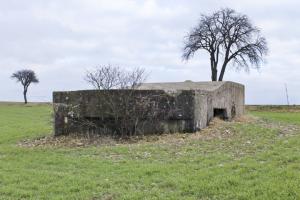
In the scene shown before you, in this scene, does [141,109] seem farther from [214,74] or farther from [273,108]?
[214,74]

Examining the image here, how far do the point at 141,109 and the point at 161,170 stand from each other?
5593mm

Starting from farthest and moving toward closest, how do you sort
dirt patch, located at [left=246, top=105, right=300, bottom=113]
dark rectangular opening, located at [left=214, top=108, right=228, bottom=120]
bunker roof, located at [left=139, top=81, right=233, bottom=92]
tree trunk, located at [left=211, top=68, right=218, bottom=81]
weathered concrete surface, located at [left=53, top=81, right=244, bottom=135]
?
tree trunk, located at [left=211, top=68, right=218, bottom=81] → dirt patch, located at [left=246, top=105, right=300, bottom=113] → dark rectangular opening, located at [left=214, top=108, right=228, bottom=120] → bunker roof, located at [left=139, top=81, right=233, bottom=92] → weathered concrete surface, located at [left=53, top=81, right=244, bottom=135]

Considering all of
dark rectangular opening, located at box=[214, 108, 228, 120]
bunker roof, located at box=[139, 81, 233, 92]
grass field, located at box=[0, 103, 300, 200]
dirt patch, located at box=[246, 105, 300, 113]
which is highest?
bunker roof, located at box=[139, 81, 233, 92]

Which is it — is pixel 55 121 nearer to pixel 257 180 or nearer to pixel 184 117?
pixel 184 117

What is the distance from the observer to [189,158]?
30.2ft

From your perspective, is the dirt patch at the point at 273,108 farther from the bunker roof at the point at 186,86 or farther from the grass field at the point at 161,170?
the grass field at the point at 161,170

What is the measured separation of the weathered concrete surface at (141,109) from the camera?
13.5 metres

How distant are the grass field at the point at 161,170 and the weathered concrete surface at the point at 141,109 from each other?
128 cm

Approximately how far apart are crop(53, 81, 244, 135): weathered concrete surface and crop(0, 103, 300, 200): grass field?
50.5 inches

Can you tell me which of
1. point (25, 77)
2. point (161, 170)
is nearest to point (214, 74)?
point (161, 170)

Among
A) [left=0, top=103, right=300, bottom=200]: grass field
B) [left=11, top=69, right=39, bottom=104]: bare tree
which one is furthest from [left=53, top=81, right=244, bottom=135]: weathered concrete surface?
[left=11, top=69, right=39, bottom=104]: bare tree

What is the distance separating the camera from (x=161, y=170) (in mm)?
8023

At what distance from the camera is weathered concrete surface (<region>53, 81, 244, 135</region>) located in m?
13.5

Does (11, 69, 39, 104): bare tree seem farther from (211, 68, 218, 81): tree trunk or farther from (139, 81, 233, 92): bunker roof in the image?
(139, 81, 233, 92): bunker roof
